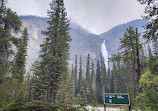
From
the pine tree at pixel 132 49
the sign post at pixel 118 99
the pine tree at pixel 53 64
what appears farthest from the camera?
the pine tree at pixel 132 49

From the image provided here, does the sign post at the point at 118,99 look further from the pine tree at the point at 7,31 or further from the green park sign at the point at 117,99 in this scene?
the pine tree at the point at 7,31

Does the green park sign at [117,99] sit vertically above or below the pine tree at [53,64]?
below

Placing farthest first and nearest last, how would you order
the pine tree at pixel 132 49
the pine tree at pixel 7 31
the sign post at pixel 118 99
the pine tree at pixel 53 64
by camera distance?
the pine tree at pixel 132 49 → the pine tree at pixel 53 64 → the pine tree at pixel 7 31 → the sign post at pixel 118 99

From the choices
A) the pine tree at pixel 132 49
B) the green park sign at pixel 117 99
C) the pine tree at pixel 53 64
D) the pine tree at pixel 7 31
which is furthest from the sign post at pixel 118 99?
the pine tree at pixel 7 31

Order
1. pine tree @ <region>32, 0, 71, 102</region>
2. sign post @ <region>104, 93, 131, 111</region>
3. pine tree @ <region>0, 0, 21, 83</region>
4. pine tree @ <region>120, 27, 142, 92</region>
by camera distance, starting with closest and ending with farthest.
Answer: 1. sign post @ <region>104, 93, 131, 111</region>
2. pine tree @ <region>0, 0, 21, 83</region>
3. pine tree @ <region>32, 0, 71, 102</region>
4. pine tree @ <region>120, 27, 142, 92</region>

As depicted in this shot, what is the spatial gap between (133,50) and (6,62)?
1342 centimetres

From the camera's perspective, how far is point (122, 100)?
25.7 ft

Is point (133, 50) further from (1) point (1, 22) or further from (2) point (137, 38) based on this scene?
(1) point (1, 22)

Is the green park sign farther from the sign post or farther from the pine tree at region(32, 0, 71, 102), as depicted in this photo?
the pine tree at region(32, 0, 71, 102)

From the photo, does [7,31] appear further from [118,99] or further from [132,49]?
[132,49]

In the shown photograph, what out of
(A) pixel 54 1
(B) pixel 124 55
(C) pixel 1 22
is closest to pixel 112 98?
(B) pixel 124 55

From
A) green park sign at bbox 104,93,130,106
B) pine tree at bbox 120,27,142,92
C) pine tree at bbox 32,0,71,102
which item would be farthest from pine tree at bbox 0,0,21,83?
pine tree at bbox 120,27,142,92

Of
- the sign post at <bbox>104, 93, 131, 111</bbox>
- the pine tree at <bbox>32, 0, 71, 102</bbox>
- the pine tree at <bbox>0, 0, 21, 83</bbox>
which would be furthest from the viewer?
the pine tree at <bbox>32, 0, 71, 102</bbox>

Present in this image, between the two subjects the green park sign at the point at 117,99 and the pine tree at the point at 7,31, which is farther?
the pine tree at the point at 7,31
